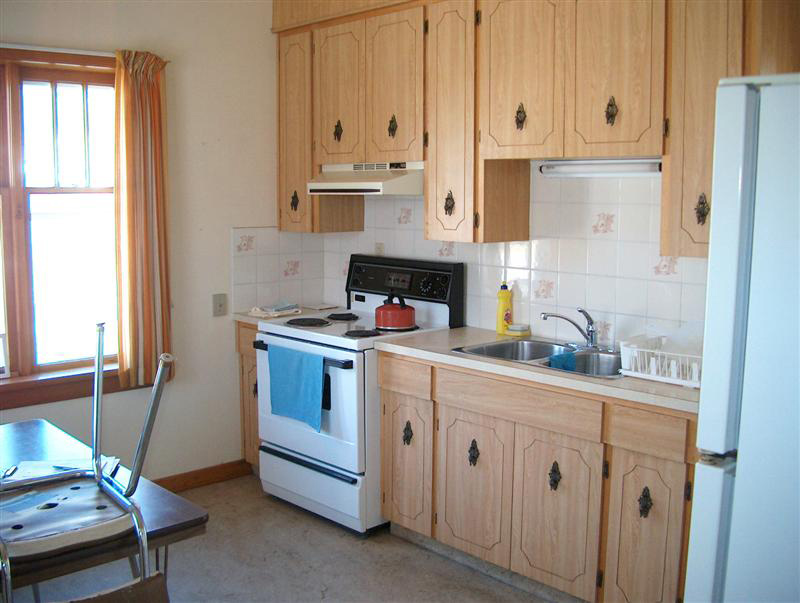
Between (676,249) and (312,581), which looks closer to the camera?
(676,249)

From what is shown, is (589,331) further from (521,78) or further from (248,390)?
(248,390)

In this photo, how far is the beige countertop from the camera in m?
2.77

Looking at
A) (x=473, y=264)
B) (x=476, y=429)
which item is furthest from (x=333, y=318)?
(x=476, y=429)

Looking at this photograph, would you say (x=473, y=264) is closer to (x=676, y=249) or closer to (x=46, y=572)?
(x=676, y=249)

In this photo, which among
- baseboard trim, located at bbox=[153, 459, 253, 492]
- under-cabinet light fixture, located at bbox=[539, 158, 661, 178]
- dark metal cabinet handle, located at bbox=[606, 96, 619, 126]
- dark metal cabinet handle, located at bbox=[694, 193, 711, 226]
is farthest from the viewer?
baseboard trim, located at bbox=[153, 459, 253, 492]

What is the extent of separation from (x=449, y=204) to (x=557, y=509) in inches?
53.9

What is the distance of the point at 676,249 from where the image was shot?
292 centimetres

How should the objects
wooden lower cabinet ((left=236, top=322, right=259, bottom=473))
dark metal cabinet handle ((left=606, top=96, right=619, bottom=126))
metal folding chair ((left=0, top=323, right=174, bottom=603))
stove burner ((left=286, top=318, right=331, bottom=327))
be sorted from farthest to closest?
wooden lower cabinet ((left=236, top=322, right=259, bottom=473))
stove burner ((left=286, top=318, right=331, bottom=327))
dark metal cabinet handle ((left=606, top=96, right=619, bottom=126))
metal folding chair ((left=0, top=323, right=174, bottom=603))

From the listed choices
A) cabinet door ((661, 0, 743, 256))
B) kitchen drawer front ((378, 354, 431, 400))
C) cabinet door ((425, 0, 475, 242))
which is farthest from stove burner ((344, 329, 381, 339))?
cabinet door ((661, 0, 743, 256))

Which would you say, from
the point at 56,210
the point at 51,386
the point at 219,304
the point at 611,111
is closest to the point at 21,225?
the point at 56,210

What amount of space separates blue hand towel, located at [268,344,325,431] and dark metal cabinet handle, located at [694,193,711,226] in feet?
5.56

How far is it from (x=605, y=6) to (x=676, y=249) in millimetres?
917

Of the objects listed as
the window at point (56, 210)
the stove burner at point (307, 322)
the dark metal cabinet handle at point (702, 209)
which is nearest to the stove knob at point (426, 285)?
the stove burner at point (307, 322)

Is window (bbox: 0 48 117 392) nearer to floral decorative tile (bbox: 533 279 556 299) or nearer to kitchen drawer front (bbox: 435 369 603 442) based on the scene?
kitchen drawer front (bbox: 435 369 603 442)
